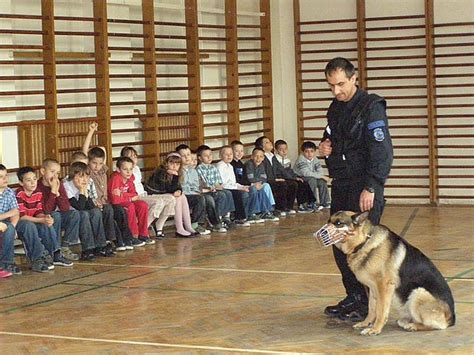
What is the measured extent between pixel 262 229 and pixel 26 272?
3809 mm

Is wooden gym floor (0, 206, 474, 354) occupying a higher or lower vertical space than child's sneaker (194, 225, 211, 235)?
lower

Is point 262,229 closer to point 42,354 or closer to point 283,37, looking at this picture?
point 283,37

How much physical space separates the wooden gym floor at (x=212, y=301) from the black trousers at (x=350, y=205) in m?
0.31

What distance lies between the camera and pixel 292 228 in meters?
12.8

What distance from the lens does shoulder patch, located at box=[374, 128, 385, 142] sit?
22.2ft

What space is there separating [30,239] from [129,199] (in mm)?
1783

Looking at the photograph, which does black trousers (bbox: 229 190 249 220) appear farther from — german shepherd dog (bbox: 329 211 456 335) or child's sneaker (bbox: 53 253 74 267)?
german shepherd dog (bbox: 329 211 456 335)

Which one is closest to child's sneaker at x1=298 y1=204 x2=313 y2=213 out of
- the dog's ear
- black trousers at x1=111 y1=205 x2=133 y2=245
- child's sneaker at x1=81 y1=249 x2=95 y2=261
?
black trousers at x1=111 y1=205 x2=133 y2=245

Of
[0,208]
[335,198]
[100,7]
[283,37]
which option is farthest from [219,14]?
[335,198]

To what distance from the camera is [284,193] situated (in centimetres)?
1427

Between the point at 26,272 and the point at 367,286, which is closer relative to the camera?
the point at 367,286

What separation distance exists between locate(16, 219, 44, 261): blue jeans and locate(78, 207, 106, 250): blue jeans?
26.1 inches

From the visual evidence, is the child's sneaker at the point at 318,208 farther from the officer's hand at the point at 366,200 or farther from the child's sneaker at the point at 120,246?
the officer's hand at the point at 366,200

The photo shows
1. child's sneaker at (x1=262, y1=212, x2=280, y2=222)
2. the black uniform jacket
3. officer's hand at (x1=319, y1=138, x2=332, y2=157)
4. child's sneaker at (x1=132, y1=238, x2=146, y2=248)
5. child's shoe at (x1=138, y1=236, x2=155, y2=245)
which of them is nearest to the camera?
the black uniform jacket
